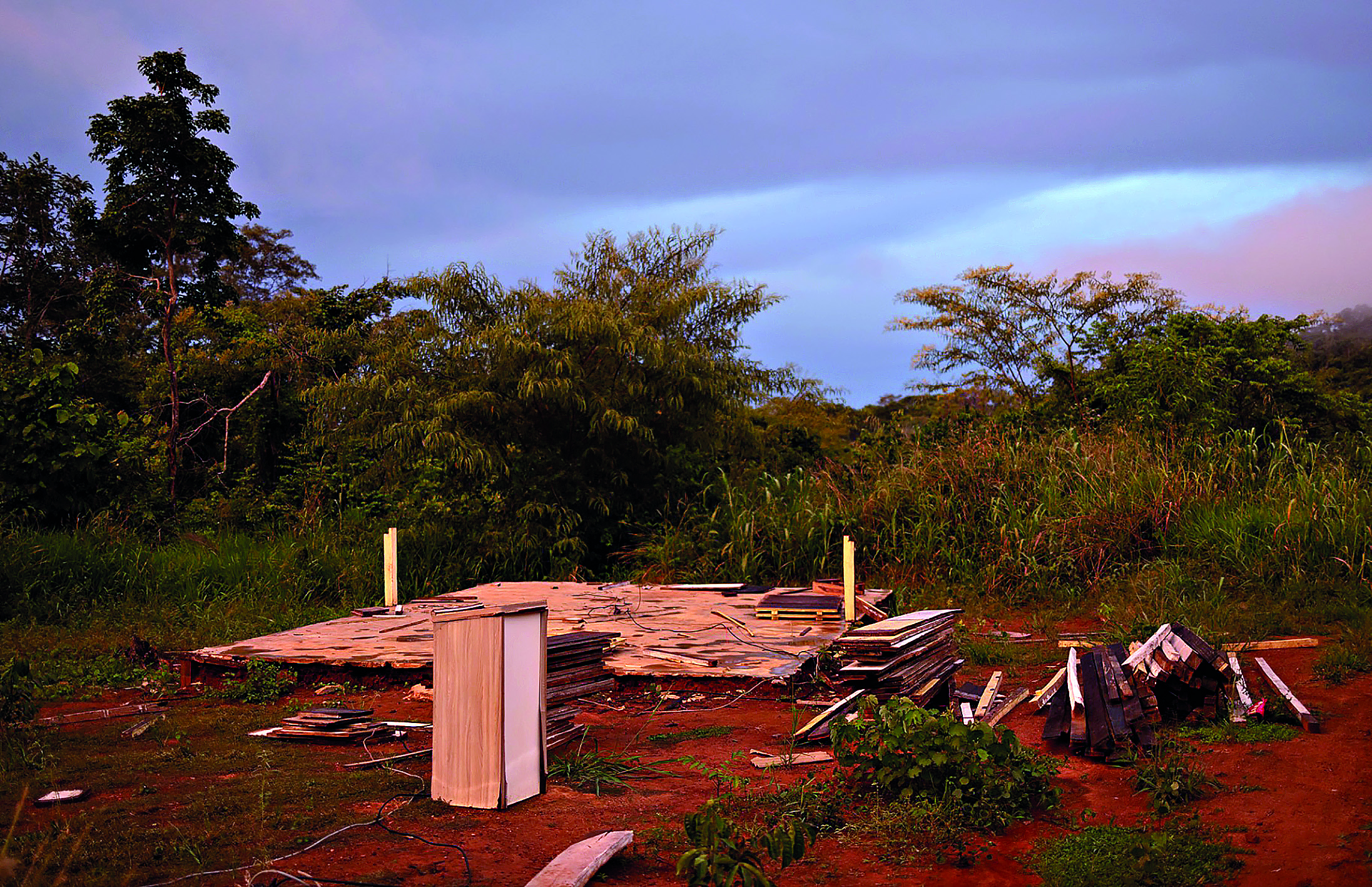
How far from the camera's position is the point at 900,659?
4738mm

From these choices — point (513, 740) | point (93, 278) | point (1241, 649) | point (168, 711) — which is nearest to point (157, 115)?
point (93, 278)

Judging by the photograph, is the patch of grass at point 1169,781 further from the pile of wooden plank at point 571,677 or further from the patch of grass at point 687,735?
the pile of wooden plank at point 571,677

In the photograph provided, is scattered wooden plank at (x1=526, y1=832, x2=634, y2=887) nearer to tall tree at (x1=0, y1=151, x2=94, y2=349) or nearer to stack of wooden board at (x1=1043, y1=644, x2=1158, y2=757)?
stack of wooden board at (x1=1043, y1=644, x2=1158, y2=757)

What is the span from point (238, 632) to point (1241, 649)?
7.37 m

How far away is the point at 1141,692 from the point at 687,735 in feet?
7.35

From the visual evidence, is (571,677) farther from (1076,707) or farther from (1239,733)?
(1239,733)

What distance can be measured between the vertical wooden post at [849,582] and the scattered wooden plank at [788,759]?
2.29 m

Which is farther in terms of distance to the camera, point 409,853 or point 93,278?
point 93,278

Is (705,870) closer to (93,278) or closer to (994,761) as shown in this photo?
(994,761)

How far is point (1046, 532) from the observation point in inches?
338

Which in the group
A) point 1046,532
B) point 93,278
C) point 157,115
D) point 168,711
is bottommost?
point 168,711

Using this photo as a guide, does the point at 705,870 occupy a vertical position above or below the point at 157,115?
below

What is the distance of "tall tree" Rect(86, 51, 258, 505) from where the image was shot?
11.3 meters

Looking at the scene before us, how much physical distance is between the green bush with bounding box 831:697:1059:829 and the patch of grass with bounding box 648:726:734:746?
116 cm
